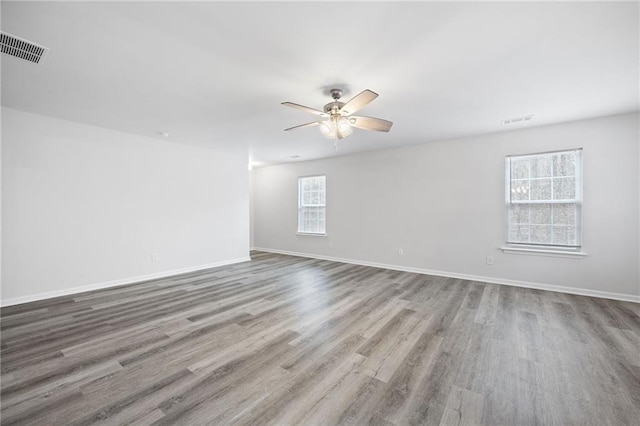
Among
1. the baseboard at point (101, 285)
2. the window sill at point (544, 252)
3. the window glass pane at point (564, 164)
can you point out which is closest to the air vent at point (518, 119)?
the window glass pane at point (564, 164)

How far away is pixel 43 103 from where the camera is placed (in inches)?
123

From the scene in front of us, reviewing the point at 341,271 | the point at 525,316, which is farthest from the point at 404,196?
the point at 525,316

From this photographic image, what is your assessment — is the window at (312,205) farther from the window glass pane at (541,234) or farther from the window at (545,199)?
the window glass pane at (541,234)

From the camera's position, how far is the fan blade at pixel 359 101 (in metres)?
2.24

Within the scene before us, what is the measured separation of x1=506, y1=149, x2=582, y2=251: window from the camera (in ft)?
12.6

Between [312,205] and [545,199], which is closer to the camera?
[545,199]

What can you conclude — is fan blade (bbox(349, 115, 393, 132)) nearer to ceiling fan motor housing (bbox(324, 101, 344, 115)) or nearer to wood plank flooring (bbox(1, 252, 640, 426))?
ceiling fan motor housing (bbox(324, 101, 344, 115))

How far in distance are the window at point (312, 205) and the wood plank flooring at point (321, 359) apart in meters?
3.13

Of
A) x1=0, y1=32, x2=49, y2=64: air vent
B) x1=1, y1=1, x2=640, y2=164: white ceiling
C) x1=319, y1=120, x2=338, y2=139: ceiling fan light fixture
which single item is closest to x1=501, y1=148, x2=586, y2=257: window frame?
x1=1, y1=1, x2=640, y2=164: white ceiling

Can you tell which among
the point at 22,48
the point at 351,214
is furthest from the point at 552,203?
the point at 22,48

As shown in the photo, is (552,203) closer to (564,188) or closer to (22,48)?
(564,188)

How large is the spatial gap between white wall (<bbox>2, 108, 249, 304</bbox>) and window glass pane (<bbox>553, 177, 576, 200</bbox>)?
5.83m

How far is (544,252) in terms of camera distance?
3.96 metres

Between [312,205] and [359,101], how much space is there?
4518 millimetres
